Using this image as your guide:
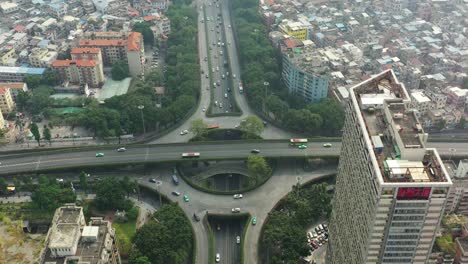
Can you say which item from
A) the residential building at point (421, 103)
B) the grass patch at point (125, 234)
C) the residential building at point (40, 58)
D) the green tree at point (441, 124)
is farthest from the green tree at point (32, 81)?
the green tree at point (441, 124)

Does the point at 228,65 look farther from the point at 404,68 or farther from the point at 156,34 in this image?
the point at 404,68

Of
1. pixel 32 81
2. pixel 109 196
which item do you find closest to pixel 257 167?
pixel 109 196

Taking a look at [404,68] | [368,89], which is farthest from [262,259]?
[404,68]

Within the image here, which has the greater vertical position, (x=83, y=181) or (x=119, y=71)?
(x=119, y=71)

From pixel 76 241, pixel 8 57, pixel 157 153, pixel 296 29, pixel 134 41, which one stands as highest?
pixel 76 241

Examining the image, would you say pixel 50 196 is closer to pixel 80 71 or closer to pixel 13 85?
pixel 13 85

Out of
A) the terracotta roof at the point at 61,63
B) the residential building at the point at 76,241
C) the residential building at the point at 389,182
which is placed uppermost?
the residential building at the point at 389,182

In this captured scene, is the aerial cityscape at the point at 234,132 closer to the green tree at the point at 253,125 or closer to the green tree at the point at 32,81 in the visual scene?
the green tree at the point at 32,81
